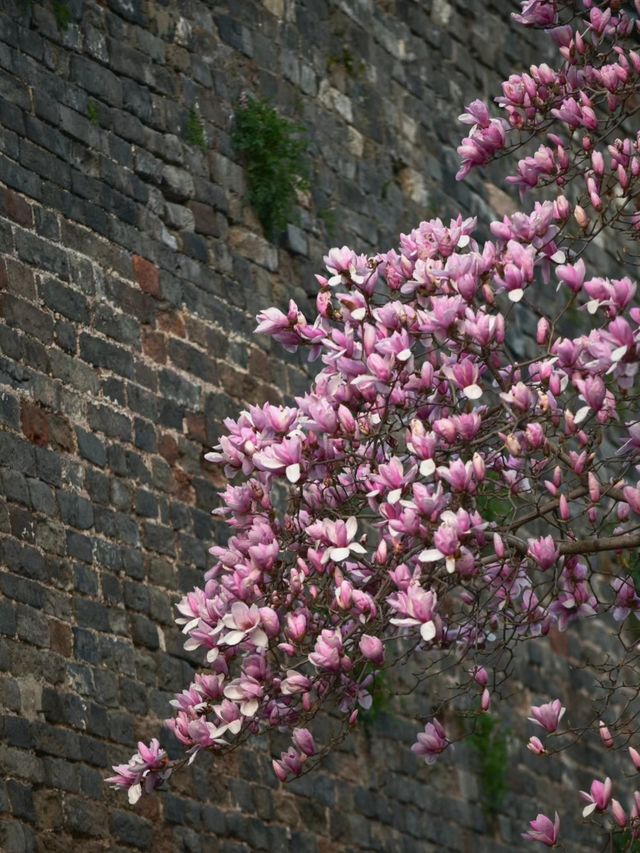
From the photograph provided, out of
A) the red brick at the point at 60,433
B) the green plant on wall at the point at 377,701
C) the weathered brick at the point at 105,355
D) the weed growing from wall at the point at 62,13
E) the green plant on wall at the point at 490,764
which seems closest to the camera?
the red brick at the point at 60,433

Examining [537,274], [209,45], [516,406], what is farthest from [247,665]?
[537,274]

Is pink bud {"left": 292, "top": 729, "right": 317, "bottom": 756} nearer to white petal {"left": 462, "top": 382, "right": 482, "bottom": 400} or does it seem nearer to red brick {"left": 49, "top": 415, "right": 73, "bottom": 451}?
white petal {"left": 462, "top": 382, "right": 482, "bottom": 400}

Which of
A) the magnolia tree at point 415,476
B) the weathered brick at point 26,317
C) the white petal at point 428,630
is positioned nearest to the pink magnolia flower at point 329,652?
the magnolia tree at point 415,476

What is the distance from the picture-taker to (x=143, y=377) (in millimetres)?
8211

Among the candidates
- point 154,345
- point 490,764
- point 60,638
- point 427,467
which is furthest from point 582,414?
point 490,764

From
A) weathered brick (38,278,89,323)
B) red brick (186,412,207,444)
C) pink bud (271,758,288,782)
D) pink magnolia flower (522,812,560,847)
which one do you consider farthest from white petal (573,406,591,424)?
red brick (186,412,207,444)

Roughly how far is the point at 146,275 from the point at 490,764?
3712 millimetres

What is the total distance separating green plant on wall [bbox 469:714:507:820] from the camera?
34.3ft

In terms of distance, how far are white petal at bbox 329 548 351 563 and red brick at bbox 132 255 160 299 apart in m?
3.09

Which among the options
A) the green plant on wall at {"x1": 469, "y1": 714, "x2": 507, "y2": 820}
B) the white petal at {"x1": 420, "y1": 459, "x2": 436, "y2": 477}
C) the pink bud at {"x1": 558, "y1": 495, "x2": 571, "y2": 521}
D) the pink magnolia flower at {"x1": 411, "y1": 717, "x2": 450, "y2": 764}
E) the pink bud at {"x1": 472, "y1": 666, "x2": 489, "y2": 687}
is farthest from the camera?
the green plant on wall at {"x1": 469, "y1": 714, "x2": 507, "y2": 820}

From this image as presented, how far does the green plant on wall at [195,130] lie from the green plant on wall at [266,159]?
0.29m

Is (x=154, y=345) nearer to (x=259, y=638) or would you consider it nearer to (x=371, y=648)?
(x=259, y=638)

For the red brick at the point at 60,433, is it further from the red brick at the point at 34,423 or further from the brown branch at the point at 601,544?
the brown branch at the point at 601,544

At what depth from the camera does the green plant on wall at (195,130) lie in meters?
8.94
